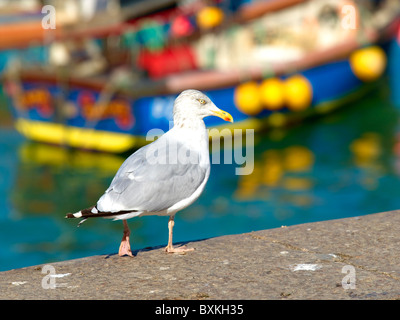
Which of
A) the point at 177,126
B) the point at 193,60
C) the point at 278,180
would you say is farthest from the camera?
the point at 193,60

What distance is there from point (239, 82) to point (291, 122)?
191cm

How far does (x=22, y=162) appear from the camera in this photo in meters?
13.9

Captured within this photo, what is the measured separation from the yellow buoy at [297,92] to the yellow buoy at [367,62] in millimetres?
1399

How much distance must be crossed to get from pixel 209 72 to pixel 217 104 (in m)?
0.72

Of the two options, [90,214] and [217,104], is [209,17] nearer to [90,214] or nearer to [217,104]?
[217,104]

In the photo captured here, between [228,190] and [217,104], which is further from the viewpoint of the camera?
[217,104]

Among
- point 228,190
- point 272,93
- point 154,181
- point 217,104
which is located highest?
point 272,93

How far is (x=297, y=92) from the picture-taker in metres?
14.6

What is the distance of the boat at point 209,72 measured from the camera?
13.3m

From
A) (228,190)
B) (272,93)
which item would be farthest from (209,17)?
(228,190)

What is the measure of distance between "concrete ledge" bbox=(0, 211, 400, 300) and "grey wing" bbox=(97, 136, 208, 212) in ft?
1.07

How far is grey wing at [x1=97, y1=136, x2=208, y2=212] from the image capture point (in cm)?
404
